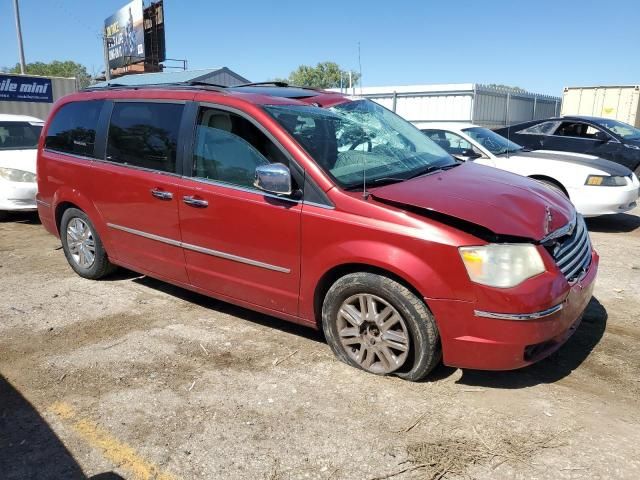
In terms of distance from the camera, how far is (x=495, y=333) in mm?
2908

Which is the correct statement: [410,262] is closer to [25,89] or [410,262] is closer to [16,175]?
[16,175]

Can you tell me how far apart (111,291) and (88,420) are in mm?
2249

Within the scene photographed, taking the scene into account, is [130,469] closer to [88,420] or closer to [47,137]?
[88,420]

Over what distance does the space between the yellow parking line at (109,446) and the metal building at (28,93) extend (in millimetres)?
18368

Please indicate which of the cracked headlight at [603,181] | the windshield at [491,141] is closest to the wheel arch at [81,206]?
the windshield at [491,141]

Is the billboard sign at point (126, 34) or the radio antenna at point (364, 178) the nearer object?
the radio antenna at point (364, 178)

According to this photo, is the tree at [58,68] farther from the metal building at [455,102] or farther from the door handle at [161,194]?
→ the door handle at [161,194]

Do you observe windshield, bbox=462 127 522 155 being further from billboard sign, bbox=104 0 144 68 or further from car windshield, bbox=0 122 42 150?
billboard sign, bbox=104 0 144 68

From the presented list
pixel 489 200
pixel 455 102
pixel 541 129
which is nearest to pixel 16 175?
pixel 489 200

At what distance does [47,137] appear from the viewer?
536 centimetres

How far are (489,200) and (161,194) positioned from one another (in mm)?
2437

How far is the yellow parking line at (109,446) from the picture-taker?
2.53 meters

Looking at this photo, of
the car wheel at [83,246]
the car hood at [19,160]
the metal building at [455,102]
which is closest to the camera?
the car wheel at [83,246]

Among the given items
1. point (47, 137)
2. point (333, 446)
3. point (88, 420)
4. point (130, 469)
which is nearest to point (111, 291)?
point (47, 137)
